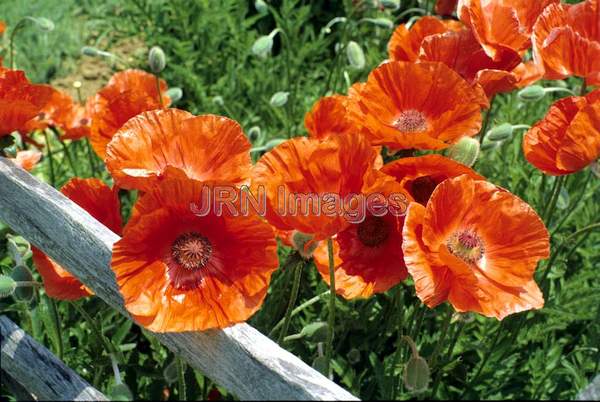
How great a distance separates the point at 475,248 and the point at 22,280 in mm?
1004

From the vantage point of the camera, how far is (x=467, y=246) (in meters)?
1.43

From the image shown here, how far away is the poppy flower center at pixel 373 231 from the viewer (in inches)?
59.5

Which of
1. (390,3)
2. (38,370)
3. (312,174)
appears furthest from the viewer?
(390,3)

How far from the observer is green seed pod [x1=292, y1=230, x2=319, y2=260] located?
1.39 metres

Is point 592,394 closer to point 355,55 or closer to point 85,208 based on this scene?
point 85,208

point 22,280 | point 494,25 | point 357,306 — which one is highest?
point 494,25

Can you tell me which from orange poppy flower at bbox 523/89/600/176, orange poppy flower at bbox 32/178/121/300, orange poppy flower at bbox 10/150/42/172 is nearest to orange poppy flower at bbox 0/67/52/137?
orange poppy flower at bbox 32/178/121/300

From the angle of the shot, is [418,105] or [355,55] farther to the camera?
[355,55]

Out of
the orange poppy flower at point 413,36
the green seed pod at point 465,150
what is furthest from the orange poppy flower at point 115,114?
the green seed pod at point 465,150

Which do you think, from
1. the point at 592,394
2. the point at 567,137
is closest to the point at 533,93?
the point at 567,137

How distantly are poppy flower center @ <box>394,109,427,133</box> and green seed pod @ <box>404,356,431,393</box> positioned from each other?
1.51ft

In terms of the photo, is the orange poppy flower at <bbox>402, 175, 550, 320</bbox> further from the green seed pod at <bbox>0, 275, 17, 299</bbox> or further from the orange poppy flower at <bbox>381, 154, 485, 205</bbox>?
the green seed pod at <bbox>0, 275, 17, 299</bbox>

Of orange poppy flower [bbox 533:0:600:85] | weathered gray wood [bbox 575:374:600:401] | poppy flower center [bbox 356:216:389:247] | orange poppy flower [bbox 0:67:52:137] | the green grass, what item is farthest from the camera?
the green grass

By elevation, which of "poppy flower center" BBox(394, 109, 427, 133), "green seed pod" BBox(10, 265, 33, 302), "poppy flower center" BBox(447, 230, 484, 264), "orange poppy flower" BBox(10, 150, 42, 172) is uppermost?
"poppy flower center" BBox(394, 109, 427, 133)
